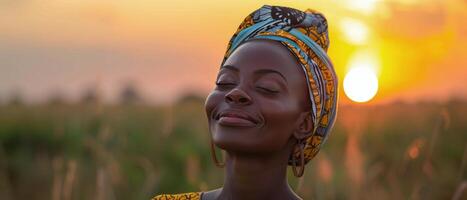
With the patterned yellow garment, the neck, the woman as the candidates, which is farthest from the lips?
the patterned yellow garment

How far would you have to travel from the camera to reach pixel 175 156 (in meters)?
9.45

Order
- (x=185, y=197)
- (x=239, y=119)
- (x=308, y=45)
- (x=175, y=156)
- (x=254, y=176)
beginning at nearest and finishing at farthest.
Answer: (x=239, y=119) < (x=254, y=176) < (x=308, y=45) < (x=185, y=197) < (x=175, y=156)

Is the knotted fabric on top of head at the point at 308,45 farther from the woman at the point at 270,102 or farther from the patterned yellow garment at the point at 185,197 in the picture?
the patterned yellow garment at the point at 185,197

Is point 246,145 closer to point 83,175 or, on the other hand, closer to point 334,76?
point 334,76

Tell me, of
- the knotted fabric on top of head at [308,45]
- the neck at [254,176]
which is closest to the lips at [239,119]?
the neck at [254,176]

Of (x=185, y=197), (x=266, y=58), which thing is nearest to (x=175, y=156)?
(x=185, y=197)

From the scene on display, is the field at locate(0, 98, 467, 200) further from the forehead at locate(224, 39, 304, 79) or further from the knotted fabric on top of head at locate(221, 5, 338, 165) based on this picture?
the forehead at locate(224, 39, 304, 79)

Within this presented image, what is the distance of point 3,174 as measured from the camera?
8.42m

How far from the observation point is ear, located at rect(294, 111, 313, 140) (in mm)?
2839

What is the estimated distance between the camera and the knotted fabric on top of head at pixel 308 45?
114 inches

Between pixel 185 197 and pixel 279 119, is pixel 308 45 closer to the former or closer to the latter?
pixel 279 119

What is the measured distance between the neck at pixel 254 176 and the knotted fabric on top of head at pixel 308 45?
0.11 m

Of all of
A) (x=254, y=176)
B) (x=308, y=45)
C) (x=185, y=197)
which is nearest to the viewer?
(x=254, y=176)

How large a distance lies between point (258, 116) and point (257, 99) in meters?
0.05
